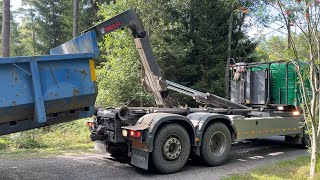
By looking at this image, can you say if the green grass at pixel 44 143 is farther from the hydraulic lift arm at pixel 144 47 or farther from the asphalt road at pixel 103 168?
the hydraulic lift arm at pixel 144 47

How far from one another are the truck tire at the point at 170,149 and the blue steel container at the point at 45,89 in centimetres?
153

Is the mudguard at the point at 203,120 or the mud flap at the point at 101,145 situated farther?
the mud flap at the point at 101,145

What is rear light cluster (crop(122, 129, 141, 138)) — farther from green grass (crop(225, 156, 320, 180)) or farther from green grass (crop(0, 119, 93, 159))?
green grass (crop(0, 119, 93, 159))

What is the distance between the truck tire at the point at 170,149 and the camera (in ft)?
22.3

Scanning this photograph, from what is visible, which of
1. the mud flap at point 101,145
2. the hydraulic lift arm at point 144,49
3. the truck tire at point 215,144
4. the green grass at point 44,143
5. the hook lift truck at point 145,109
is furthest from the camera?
the green grass at point 44,143

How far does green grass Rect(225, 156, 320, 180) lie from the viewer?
21.4ft

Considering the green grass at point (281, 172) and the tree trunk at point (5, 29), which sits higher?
the tree trunk at point (5, 29)

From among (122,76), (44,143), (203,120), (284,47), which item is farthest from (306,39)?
(122,76)

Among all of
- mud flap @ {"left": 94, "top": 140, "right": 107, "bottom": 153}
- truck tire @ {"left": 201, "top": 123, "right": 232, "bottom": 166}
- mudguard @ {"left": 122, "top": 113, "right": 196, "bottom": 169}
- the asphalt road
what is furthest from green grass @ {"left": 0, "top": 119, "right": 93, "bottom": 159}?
truck tire @ {"left": 201, "top": 123, "right": 232, "bottom": 166}

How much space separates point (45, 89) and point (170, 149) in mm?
2919

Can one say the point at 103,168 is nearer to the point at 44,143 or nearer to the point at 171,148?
the point at 171,148

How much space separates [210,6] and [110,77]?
26.7ft

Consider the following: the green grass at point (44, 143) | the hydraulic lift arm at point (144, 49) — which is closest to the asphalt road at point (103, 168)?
the green grass at point (44, 143)

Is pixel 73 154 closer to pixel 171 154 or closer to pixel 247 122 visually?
pixel 171 154
